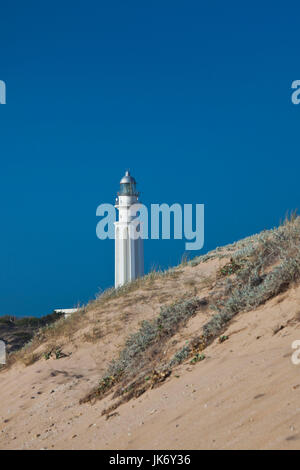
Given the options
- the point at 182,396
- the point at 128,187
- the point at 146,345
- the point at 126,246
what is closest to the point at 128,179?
the point at 128,187

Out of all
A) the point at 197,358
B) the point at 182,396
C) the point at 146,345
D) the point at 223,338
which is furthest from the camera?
the point at 146,345

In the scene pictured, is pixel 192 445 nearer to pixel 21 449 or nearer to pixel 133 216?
pixel 21 449

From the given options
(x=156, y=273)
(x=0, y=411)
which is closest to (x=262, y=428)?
(x=0, y=411)

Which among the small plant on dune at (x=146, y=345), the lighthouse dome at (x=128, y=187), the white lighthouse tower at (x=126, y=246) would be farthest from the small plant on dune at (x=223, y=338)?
the lighthouse dome at (x=128, y=187)

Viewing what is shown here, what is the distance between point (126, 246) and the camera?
4144 centimetres

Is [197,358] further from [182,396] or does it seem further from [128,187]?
[128,187]

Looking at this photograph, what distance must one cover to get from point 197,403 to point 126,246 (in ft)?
114

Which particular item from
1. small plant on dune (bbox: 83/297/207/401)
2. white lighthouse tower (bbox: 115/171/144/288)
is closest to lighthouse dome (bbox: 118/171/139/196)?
white lighthouse tower (bbox: 115/171/144/288)

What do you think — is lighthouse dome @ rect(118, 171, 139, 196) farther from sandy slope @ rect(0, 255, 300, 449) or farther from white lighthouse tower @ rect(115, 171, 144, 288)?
sandy slope @ rect(0, 255, 300, 449)

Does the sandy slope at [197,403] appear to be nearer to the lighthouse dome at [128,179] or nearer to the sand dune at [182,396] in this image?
the sand dune at [182,396]

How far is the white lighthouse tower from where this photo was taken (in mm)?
41344

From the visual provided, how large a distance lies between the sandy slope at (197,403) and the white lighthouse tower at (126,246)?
28.4 metres

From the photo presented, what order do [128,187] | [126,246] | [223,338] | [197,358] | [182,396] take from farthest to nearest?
[128,187] < [126,246] < [223,338] < [197,358] < [182,396]

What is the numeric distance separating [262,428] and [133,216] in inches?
1440
